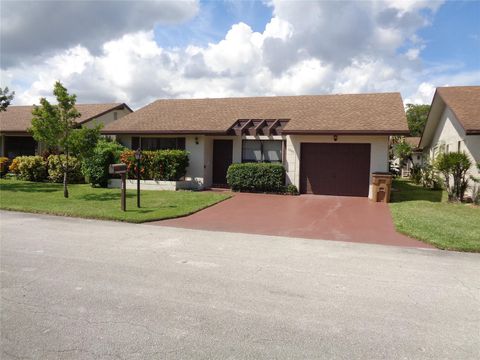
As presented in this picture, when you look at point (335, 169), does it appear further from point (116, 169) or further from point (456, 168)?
point (116, 169)

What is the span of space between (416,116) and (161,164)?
50016mm

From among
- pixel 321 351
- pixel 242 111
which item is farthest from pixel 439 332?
pixel 242 111

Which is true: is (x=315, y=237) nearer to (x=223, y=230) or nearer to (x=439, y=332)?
(x=223, y=230)

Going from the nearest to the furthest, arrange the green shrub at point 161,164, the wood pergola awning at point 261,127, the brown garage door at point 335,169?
the brown garage door at point 335,169 < the green shrub at point 161,164 < the wood pergola awning at point 261,127

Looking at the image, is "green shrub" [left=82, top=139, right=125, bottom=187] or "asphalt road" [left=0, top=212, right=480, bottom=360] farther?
"green shrub" [left=82, top=139, right=125, bottom=187]

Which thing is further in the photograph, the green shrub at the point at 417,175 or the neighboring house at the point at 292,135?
the green shrub at the point at 417,175

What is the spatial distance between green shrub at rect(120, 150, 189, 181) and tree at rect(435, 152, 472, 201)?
1055cm

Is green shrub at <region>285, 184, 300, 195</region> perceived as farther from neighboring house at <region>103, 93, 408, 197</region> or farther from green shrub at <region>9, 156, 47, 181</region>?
green shrub at <region>9, 156, 47, 181</region>

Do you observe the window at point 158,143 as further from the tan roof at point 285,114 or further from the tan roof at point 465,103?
the tan roof at point 465,103

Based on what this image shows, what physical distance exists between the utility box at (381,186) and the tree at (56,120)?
1149cm

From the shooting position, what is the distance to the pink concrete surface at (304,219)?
8953mm

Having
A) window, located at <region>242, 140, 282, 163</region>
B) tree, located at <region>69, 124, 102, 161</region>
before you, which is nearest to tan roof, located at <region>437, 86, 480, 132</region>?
window, located at <region>242, 140, 282, 163</region>

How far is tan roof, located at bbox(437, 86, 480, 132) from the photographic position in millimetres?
14025

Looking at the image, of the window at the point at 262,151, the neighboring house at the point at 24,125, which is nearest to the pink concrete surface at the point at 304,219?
the window at the point at 262,151
